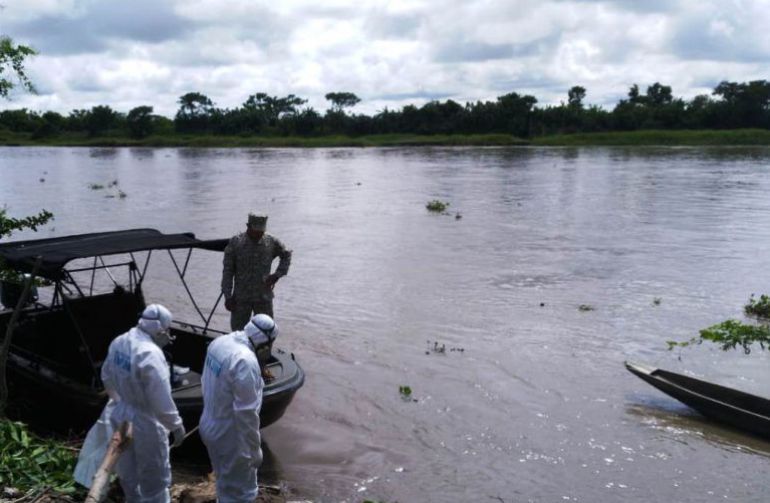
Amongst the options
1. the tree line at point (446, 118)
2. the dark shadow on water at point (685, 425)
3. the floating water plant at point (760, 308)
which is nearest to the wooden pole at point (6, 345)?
the dark shadow on water at point (685, 425)

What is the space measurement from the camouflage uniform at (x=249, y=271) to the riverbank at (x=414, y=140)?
71903mm

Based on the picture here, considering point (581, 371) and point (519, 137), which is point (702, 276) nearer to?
point (581, 371)

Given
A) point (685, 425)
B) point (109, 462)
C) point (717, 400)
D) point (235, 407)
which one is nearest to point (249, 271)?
point (235, 407)

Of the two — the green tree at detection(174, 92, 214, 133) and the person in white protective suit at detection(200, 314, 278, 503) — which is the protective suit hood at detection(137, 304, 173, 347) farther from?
the green tree at detection(174, 92, 214, 133)

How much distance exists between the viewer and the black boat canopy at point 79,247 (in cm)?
697

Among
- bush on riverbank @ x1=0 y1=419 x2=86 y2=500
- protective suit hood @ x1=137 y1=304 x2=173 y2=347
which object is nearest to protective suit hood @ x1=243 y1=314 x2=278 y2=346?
protective suit hood @ x1=137 y1=304 x2=173 y2=347

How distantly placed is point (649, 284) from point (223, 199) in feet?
67.4

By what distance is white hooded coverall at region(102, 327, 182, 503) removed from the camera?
16.5 ft

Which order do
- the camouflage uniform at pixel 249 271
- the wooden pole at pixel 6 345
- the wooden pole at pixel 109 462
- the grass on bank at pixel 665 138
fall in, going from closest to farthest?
the wooden pole at pixel 109 462
the wooden pole at pixel 6 345
the camouflage uniform at pixel 249 271
the grass on bank at pixel 665 138

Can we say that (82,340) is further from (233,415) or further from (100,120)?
(100,120)

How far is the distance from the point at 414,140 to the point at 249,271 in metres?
79.1

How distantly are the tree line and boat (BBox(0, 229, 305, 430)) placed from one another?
67361 millimetres

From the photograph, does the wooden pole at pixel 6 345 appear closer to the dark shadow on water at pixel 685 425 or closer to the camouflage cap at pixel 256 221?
the camouflage cap at pixel 256 221

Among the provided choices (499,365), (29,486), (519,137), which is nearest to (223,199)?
A: (499,365)
